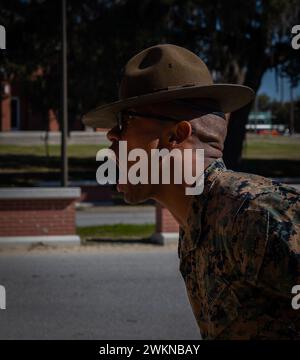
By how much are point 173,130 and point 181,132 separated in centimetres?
3

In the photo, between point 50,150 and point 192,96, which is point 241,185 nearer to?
point 192,96

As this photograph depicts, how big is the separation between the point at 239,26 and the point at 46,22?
18.4 feet

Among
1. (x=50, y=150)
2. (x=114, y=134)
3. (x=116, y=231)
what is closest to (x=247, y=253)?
(x=114, y=134)

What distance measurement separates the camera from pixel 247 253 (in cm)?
154

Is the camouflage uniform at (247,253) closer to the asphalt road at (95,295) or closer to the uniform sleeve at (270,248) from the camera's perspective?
the uniform sleeve at (270,248)

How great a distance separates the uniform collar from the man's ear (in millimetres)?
107

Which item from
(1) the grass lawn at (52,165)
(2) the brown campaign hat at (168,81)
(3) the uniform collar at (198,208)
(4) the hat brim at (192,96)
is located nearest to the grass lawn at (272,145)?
(1) the grass lawn at (52,165)

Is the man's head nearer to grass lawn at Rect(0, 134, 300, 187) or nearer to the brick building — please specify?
grass lawn at Rect(0, 134, 300, 187)

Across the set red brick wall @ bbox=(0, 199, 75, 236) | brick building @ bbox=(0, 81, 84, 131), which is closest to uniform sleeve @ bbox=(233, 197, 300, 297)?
red brick wall @ bbox=(0, 199, 75, 236)

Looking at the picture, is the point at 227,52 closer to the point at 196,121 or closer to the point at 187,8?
the point at 187,8

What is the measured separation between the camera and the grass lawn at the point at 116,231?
39.8ft

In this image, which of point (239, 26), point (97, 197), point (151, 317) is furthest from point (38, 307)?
point (239, 26)

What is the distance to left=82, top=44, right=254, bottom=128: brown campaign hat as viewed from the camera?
1.83m
